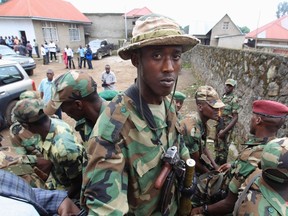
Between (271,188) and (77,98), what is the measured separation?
1644 mm

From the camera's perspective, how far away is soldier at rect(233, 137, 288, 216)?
1387 millimetres

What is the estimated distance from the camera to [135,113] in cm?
120

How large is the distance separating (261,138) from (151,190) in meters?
1.33

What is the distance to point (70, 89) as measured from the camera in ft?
5.93

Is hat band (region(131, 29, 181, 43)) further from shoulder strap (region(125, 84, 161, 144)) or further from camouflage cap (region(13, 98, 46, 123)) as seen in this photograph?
camouflage cap (region(13, 98, 46, 123))

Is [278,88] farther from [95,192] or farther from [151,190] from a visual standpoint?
[95,192]

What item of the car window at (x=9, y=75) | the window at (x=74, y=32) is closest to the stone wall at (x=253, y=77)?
the car window at (x=9, y=75)

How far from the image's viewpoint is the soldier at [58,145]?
1819 mm

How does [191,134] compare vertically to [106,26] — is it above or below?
below

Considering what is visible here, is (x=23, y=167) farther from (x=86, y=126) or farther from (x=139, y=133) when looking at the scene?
(x=139, y=133)

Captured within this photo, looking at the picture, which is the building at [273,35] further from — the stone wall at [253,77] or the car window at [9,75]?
the car window at [9,75]

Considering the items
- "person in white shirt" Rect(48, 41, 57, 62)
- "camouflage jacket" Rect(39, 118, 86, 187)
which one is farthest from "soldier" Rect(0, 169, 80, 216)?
"person in white shirt" Rect(48, 41, 57, 62)

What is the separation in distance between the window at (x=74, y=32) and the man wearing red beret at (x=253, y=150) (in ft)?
87.1

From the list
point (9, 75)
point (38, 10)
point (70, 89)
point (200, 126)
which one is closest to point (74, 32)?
point (38, 10)
